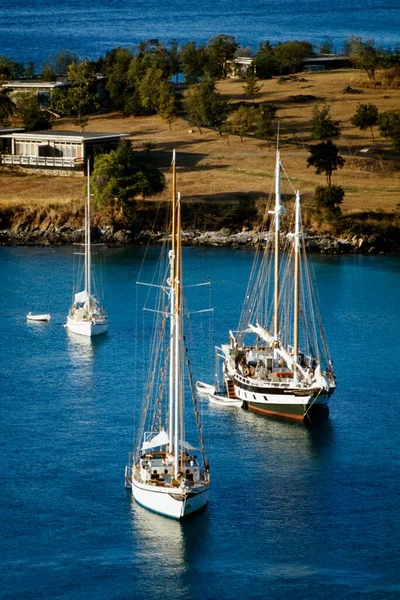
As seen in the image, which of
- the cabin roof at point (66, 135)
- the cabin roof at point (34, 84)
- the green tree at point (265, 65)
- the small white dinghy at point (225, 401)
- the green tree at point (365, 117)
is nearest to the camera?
the small white dinghy at point (225, 401)

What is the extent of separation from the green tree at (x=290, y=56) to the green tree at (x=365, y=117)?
932 inches

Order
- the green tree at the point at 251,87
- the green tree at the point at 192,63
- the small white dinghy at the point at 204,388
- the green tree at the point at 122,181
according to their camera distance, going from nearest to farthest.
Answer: the small white dinghy at the point at 204,388 < the green tree at the point at 122,181 < the green tree at the point at 251,87 < the green tree at the point at 192,63

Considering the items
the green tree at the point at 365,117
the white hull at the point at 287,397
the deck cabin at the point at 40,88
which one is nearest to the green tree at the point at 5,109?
the deck cabin at the point at 40,88

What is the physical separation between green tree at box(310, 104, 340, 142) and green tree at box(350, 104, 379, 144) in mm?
1788

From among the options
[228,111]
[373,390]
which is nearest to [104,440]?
[373,390]

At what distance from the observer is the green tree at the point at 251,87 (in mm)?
130500

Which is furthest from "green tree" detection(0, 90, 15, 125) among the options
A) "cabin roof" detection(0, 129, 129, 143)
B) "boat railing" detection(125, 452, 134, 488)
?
"boat railing" detection(125, 452, 134, 488)

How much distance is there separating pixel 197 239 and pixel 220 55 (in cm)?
4510

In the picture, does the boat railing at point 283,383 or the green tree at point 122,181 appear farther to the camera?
the green tree at point 122,181

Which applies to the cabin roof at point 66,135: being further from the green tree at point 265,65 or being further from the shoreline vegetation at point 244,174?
the green tree at point 265,65

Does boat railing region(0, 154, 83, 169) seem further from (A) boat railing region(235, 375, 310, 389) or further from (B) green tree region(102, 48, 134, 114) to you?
(A) boat railing region(235, 375, 310, 389)

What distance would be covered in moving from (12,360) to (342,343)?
1753 cm

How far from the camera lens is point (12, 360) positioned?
75.9m

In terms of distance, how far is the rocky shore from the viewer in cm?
10244
